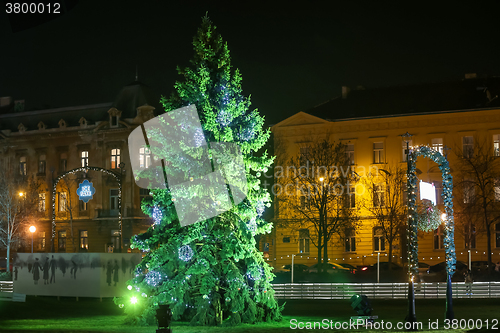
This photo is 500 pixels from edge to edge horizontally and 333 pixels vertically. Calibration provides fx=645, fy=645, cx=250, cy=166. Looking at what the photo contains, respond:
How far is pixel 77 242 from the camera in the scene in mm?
64000

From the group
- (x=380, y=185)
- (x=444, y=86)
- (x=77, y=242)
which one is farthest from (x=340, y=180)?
(x=77, y=242)

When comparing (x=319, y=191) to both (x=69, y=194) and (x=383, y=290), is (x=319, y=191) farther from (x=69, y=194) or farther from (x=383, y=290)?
(x=69, y=194)

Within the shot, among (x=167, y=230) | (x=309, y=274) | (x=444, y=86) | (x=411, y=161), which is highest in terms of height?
(x=444, y=86)

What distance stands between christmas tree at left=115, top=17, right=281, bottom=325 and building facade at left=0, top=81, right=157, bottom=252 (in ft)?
136

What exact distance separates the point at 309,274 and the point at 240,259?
885 inches

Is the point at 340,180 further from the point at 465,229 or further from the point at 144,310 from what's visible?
the point at 144,310

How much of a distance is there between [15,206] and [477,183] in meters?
39.0

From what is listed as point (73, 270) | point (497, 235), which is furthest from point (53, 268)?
point (497, 235)

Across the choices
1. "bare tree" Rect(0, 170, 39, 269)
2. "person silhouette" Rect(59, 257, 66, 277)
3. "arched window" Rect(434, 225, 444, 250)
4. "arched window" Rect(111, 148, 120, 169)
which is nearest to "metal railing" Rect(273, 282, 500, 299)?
"person silhouette" Rect(59, 257, 66, 277)

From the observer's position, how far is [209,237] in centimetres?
2066

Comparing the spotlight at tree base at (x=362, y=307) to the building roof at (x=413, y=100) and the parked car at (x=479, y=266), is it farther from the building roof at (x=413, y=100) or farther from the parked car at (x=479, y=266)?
the building roof at (x=413, y=100)

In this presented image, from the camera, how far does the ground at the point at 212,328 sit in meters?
19.5

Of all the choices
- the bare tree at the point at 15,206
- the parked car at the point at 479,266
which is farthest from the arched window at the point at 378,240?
the bare tree at the point at 15,206

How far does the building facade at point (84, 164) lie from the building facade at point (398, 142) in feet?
48.3
